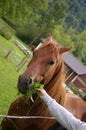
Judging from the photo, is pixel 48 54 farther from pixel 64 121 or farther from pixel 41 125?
pixel 64 121

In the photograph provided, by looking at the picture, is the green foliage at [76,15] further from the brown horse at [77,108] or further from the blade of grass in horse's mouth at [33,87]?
the blade of grass in horse's mouth at [33,87]

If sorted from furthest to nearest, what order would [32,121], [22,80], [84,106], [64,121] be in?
[84,106]
[32,121]
[22,80]
[64,121]

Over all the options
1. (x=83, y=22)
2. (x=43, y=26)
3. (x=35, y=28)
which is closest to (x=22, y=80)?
(x=35, y=28)

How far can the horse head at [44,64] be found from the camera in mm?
5030

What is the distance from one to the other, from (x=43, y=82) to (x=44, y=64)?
12.7 inches

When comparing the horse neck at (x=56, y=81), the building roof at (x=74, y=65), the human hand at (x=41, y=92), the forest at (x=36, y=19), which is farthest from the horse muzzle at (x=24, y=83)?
the building roof at (x=74, y=65)

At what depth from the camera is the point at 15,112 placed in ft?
19.2

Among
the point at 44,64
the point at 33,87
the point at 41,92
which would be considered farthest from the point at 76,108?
the point at 41,92

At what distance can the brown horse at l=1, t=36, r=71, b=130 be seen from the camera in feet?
17.5

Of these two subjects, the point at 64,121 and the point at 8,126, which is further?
the point at 8,126

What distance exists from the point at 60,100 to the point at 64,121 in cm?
206

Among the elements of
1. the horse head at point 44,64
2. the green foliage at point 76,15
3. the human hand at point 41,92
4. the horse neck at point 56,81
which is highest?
the human hand at point 41,92

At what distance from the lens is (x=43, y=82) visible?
5.45 meters

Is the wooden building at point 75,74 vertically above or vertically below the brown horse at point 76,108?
below
